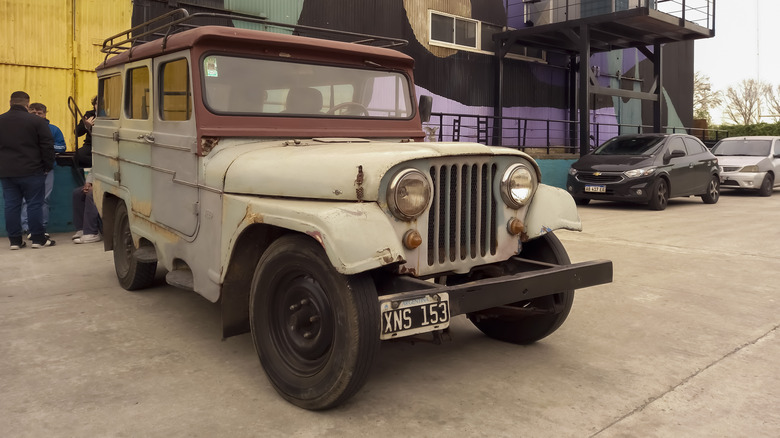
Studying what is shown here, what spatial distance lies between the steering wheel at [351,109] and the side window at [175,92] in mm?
956

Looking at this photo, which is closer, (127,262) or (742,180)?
(127,262)

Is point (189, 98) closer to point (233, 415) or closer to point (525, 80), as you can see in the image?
point (233, 415)

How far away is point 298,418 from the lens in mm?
3094

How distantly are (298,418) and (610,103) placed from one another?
1874 centimetres

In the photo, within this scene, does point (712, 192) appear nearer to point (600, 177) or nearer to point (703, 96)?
point (600, 177)

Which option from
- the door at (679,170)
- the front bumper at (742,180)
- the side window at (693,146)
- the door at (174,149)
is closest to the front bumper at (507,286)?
the door at (174,149)

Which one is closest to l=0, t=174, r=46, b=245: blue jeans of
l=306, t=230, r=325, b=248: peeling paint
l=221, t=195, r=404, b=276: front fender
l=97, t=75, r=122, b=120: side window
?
l=97, t=75, r=122, b=120: side window

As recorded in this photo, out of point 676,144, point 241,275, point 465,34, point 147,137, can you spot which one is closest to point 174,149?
point 147,137

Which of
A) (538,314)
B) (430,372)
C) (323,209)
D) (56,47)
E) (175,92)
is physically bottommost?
(430,372)

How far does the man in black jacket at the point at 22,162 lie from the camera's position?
7496 mm

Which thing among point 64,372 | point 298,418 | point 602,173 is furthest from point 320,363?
point 602,173

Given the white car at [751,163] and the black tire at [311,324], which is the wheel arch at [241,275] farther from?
the white car at [751,163]

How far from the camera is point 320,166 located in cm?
327

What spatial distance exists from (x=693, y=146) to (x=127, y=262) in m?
12.2
